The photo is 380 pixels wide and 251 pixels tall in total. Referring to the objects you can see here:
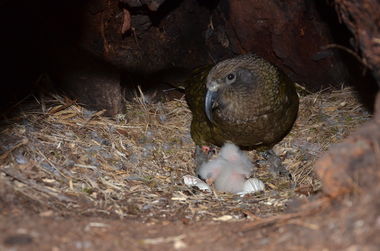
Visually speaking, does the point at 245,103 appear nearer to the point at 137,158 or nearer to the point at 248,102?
the point at 248,102

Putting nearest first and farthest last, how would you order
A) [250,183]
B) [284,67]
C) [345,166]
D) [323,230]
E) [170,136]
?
[323,230] < [345,166] < [250,183] < [170,136] < [284,67]

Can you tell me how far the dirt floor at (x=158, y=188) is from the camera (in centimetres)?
270

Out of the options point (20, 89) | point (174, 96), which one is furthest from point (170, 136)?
point (20, 89)

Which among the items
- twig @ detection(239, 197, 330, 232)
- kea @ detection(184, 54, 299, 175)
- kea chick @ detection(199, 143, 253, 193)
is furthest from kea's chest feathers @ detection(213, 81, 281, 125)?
twig @ detection(239, 197, 330, 232)

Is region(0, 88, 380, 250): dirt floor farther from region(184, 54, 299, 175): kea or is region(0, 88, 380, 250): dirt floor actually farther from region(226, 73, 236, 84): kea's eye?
region(226, 73, 236, 84): kea's eye

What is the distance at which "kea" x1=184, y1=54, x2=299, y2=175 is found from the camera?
4.69 metres

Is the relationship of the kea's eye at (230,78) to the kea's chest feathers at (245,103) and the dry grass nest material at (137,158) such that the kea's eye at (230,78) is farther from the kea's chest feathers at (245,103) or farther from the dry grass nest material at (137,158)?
the dry grass nest material at (137,158)

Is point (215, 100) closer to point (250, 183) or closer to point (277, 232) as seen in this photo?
point (250, 183)

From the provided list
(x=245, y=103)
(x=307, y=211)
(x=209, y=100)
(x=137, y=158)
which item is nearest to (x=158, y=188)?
(x=137, y=158)

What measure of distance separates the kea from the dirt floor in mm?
337

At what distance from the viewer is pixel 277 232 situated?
112 inches

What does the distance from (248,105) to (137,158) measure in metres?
1.22

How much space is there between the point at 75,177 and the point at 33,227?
1374mm

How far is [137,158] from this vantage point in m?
5.01
